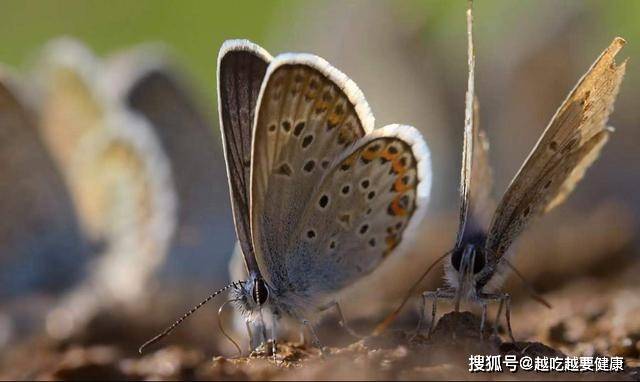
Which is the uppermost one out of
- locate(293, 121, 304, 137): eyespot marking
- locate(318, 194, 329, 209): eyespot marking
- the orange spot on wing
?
locate(293, 121, 304, 137): eyespot marking

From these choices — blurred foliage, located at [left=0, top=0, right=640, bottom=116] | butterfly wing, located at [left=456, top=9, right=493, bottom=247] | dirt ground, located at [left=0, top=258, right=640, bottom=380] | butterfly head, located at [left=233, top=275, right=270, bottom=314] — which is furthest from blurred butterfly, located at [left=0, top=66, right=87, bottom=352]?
blurred foliage, located at [left=0, top=0, right=640, bottom=116]

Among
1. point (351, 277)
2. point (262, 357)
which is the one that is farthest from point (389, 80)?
point (262, 357)

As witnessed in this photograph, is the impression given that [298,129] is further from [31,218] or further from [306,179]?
[31,218]

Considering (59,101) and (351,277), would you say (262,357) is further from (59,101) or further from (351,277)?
(59,101)

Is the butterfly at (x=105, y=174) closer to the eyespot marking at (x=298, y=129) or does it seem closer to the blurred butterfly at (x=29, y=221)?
the blurred butterfly at (x=29, y=221)

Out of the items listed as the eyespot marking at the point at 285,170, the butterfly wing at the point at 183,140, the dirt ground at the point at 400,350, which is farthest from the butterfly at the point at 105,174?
the eyespot marking at the point at 285,170

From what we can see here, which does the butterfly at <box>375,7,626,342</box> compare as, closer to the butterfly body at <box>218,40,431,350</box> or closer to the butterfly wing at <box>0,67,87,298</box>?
the butterfly body at <box>218,40,431,350</box>
